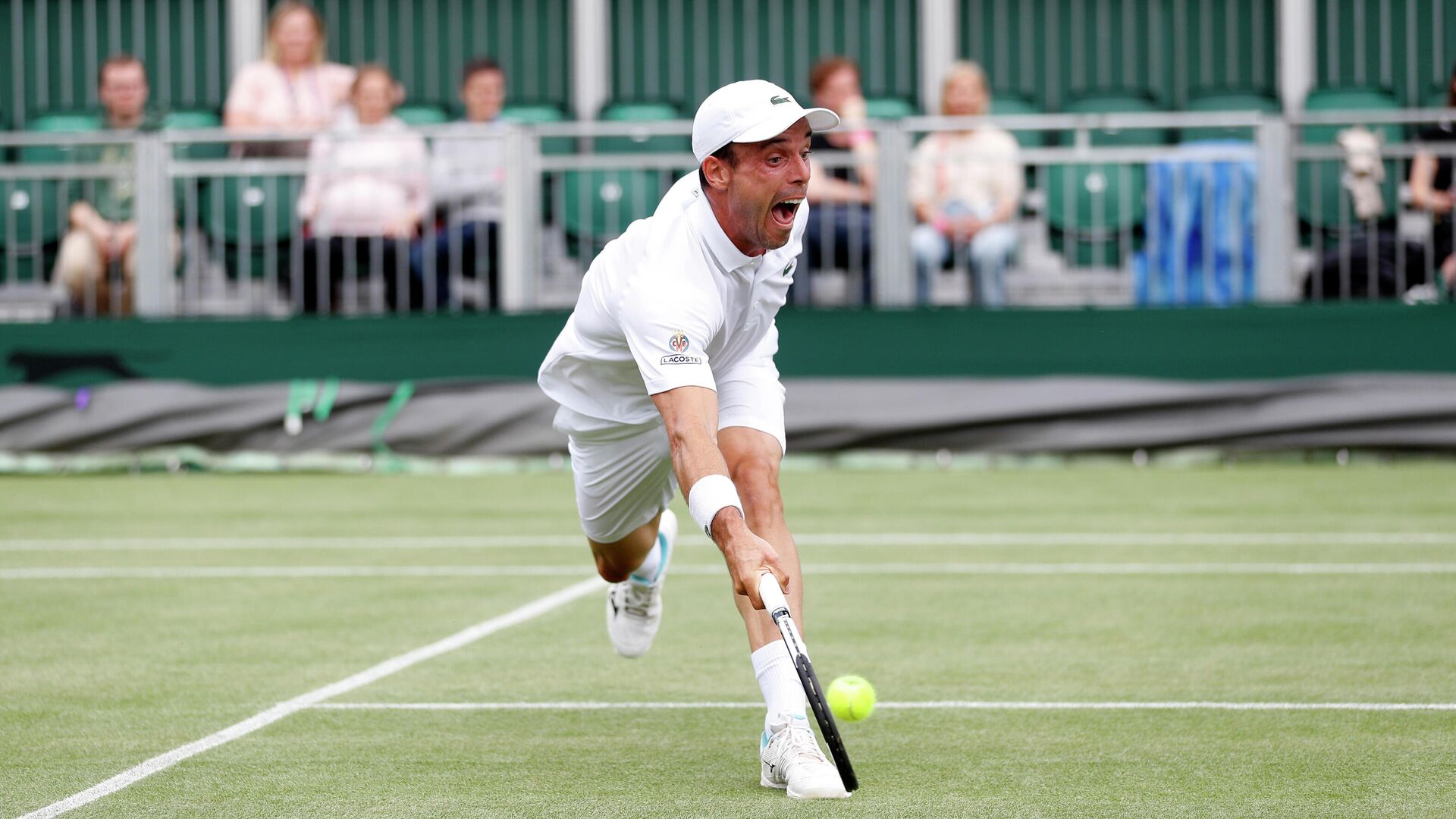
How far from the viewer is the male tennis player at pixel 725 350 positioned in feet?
15.4

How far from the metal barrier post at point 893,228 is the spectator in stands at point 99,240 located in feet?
15.9

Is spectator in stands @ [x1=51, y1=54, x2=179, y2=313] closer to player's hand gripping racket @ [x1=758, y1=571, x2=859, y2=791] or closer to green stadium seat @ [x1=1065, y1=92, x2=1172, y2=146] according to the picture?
green stadium seat @ [x1=1065, y1=92, x2=1172, y2=146]

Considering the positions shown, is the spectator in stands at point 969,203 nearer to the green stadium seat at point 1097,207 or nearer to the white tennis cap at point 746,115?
the green stadium seat at point 1097,207

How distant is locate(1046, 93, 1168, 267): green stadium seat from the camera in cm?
1356

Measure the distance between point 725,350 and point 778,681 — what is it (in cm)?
108

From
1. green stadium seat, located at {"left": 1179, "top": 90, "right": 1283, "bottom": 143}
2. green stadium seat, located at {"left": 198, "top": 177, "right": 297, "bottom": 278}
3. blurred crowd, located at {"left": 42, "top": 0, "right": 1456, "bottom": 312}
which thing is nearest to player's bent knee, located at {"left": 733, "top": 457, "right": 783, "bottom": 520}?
blurred crowd, located at {"left": 42, "top": 0, "right": 1456, "bottom": 312}

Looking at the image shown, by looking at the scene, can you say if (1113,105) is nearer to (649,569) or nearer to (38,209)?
(38,209)

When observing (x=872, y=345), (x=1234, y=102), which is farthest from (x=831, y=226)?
(x=1234, y=102)

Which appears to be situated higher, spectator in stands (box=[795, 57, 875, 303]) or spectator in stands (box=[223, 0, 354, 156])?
spectator in stands (box=[223, 0, 354, 156])

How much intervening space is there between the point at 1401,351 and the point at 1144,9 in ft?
21.6

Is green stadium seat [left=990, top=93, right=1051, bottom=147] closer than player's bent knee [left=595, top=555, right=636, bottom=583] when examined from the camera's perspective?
No

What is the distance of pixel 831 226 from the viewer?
13.7 metres

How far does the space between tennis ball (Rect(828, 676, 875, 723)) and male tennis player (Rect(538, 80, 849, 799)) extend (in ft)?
0.33

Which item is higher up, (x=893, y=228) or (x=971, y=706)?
(x=893, y=228)
